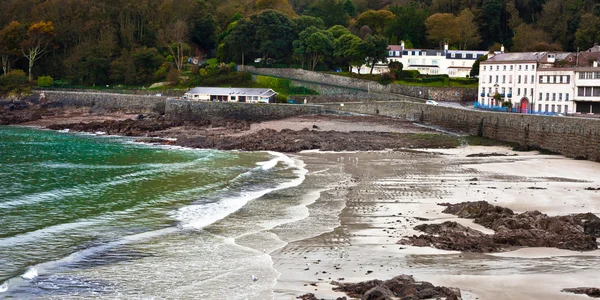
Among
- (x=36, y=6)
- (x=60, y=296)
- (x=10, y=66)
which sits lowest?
(x=60, y=296)

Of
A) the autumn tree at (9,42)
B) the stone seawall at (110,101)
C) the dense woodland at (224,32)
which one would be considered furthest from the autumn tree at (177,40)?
the autumn tree at (9,42)

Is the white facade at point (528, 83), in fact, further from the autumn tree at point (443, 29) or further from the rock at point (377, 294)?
the rock at point (377, 294)

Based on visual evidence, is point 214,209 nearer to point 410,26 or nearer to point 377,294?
point 377,294

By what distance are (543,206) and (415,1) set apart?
245ft

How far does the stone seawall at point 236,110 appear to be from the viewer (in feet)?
179

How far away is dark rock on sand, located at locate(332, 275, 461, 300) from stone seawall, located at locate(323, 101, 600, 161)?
2264 cm

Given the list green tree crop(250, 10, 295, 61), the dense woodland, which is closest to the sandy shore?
green tree crop(250, 10, 295, 61)

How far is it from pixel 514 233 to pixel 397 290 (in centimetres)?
561

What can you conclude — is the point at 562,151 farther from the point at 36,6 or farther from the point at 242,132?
the point at 36,6

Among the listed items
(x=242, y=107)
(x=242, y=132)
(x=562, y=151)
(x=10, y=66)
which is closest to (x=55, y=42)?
(x=10, y=66)

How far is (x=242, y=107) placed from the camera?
55.5 m

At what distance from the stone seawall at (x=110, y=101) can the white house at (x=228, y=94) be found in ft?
10.9

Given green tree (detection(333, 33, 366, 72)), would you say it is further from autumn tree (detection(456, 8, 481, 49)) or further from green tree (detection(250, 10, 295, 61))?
autumn tree (detection(456, 8, 481, 49))

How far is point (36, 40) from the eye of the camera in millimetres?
77688
